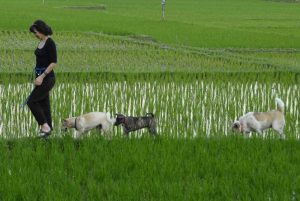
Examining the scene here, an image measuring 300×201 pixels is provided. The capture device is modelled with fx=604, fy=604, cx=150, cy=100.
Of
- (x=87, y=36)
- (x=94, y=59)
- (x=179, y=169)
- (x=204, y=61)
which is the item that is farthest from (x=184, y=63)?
(x=179, y=169)

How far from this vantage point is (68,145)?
528 centimetres

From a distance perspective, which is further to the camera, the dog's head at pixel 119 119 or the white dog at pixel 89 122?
the dog's head at pixel 119 119

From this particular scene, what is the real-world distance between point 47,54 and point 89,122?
2.48ft

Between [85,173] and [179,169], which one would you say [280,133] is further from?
[85,173]

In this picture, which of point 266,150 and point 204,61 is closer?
point 266,150

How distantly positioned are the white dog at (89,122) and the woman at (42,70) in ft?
0.70

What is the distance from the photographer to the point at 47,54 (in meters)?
5.64

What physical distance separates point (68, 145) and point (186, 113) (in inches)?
84.2

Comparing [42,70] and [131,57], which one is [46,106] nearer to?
[42,70]

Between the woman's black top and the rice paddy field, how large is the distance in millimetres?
694

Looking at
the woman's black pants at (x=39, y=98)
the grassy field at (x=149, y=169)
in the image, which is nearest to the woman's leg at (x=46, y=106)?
the woman's black pants at (x=39, y=98)

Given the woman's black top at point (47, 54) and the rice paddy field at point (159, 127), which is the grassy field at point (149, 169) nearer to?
the rice paddy field at point (159, 127)

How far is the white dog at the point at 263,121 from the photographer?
19.4 ft

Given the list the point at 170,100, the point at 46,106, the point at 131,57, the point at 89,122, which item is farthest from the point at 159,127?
the point at 131,57
